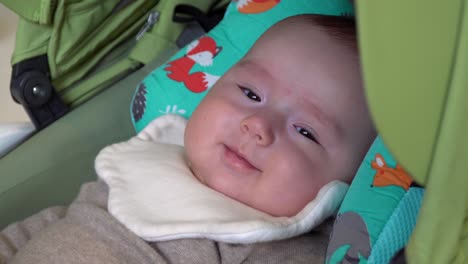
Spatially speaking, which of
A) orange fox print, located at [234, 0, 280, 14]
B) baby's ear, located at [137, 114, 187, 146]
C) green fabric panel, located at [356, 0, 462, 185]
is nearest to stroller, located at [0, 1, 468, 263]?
green fabric panel, located at [356, 0, 462, 185]

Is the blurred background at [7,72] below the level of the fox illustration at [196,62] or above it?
below

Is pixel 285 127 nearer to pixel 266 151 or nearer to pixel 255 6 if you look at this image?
pixel 266 151

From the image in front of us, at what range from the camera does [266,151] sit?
2.90 ft

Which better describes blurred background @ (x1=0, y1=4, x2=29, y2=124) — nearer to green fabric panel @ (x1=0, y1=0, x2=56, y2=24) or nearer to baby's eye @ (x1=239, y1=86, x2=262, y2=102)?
green fabric panel @ (x1=0, y1=0, x2=56, y2=24)

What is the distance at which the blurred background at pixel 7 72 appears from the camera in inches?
74.0

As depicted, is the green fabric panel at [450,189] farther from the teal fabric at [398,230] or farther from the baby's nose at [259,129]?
the baby's nose at [259,129]

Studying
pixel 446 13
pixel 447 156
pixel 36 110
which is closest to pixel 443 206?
pixel 447 156

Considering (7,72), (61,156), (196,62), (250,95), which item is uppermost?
(250,95)

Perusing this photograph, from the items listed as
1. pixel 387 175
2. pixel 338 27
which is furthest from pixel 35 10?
pixel 387 175

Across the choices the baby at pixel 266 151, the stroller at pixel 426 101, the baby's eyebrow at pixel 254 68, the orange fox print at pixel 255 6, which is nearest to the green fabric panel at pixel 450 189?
the stroller at pixel 426 101

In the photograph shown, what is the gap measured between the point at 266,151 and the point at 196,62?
0.42 metres

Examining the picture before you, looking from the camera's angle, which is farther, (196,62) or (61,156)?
(196,62)

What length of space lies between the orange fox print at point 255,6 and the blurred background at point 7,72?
854 mm

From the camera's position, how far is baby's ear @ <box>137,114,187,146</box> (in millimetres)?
1123
